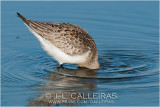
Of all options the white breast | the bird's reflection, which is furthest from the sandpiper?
the bird's reflection

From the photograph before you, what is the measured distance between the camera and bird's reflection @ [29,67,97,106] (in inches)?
429

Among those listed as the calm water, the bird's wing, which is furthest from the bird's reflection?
the bird's wing

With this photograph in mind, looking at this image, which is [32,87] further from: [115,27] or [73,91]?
[115,27]

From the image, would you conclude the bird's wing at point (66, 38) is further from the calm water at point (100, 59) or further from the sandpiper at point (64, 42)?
the calm water at point (100, 59)

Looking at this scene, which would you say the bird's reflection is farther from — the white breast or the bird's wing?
the bird's wing

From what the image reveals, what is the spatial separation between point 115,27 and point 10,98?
7.23 m

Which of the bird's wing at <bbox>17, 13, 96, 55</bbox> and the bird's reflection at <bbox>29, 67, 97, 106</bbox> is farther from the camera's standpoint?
the bird's wing at <bbox>17, 13, 96, 55</bbox>

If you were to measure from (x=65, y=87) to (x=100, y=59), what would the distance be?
121 inches

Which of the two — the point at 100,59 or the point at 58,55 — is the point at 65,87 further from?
the point at 100,59

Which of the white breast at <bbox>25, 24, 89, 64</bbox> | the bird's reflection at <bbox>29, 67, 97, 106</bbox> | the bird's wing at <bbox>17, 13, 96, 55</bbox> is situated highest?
the bird's wing at <bbox>17, 13, 96, 55</bbox>

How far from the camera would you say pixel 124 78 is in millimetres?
12484

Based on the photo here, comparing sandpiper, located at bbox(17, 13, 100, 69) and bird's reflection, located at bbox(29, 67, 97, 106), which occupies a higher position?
sandpiper, located at bbox(17, 13, 100, 69)

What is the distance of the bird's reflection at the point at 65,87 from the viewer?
35.7 ft

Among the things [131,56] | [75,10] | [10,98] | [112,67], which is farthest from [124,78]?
[75,10]
